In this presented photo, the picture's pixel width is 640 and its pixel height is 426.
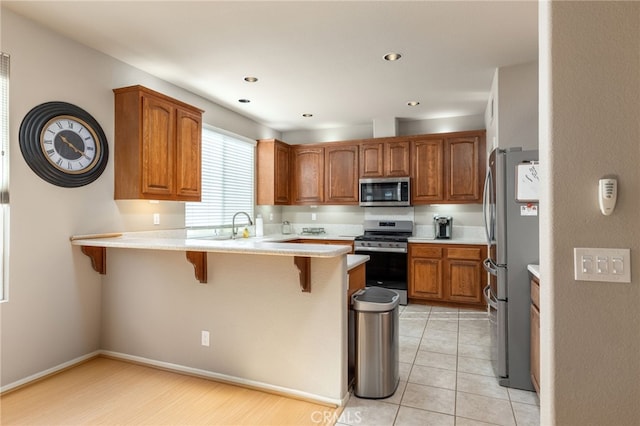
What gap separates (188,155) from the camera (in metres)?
3.70

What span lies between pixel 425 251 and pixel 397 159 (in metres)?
1.40

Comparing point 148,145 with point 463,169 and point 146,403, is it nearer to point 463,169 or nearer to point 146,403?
point 146,403

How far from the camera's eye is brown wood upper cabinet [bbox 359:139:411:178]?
205 inches

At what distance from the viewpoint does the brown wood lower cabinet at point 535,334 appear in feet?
7.50

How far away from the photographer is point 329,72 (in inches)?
141

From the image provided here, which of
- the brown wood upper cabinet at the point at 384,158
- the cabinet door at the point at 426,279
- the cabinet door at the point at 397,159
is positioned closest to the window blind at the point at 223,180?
the brown wood upper cabinet at the point at 384,158

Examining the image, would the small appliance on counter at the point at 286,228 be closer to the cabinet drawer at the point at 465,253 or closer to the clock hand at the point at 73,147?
the cabinet drawer at the point at 465,253

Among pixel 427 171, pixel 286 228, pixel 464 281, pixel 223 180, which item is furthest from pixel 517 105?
pixel 286 228

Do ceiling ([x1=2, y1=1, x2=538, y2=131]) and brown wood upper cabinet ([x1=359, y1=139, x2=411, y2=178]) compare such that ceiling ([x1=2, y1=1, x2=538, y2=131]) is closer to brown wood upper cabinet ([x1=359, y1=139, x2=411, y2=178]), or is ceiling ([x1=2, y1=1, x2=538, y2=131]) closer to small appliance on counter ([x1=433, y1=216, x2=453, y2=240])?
brown wood upper cabinet ([x1=359, y1=139, x2=411, y2=178])

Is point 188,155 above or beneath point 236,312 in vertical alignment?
above

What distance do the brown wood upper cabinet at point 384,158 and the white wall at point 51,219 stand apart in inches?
126

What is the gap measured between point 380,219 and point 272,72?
2.93 meters

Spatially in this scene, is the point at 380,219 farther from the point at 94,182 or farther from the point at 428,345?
the point at 94,182
